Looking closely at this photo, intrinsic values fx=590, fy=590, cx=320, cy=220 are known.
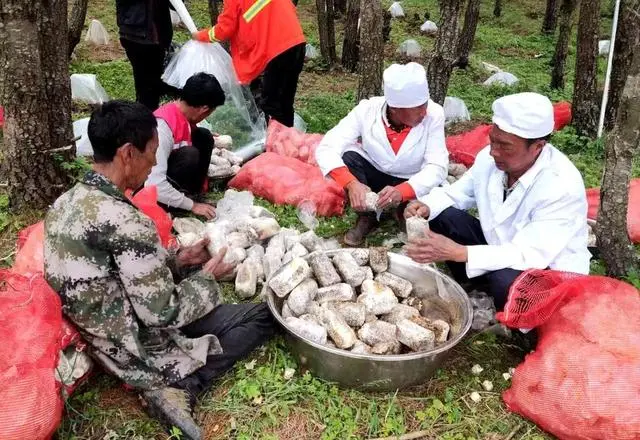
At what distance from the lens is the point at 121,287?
2439 millimetres

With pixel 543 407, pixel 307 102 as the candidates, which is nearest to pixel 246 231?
pixel 543 407

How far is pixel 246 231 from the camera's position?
12.7 ft

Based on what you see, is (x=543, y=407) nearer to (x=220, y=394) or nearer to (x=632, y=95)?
(x=220, y=394)

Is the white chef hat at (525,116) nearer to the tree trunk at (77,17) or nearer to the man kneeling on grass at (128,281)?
the man kneeling on grass at (128,281)

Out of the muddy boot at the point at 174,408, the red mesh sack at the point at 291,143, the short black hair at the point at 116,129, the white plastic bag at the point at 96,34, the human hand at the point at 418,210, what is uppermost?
the short black hair at the point at 116,129

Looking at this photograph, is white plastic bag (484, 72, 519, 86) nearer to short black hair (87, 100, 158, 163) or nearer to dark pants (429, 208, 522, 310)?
dark pants (429, 208, 522, 310)

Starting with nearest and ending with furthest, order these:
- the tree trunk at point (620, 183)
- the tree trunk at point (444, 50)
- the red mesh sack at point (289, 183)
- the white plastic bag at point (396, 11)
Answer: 1. the tree trunk at point (620, 183)
2. the red mesh sack at point (289, 183)
3. the tree trunk at point (444, 50)
4. the white plastic bag at point (396, 11)

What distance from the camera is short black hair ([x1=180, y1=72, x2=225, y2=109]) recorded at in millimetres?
3793

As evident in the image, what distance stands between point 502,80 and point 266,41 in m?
4.41

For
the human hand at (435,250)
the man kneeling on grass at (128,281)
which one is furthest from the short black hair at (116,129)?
the human hand at (435,250)

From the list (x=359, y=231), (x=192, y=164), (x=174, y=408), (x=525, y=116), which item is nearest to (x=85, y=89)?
(x=192, y=164)

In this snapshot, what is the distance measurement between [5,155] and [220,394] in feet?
7.52

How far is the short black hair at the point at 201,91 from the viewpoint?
149 inches

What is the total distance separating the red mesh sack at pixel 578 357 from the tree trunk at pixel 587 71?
3932 millimetres
